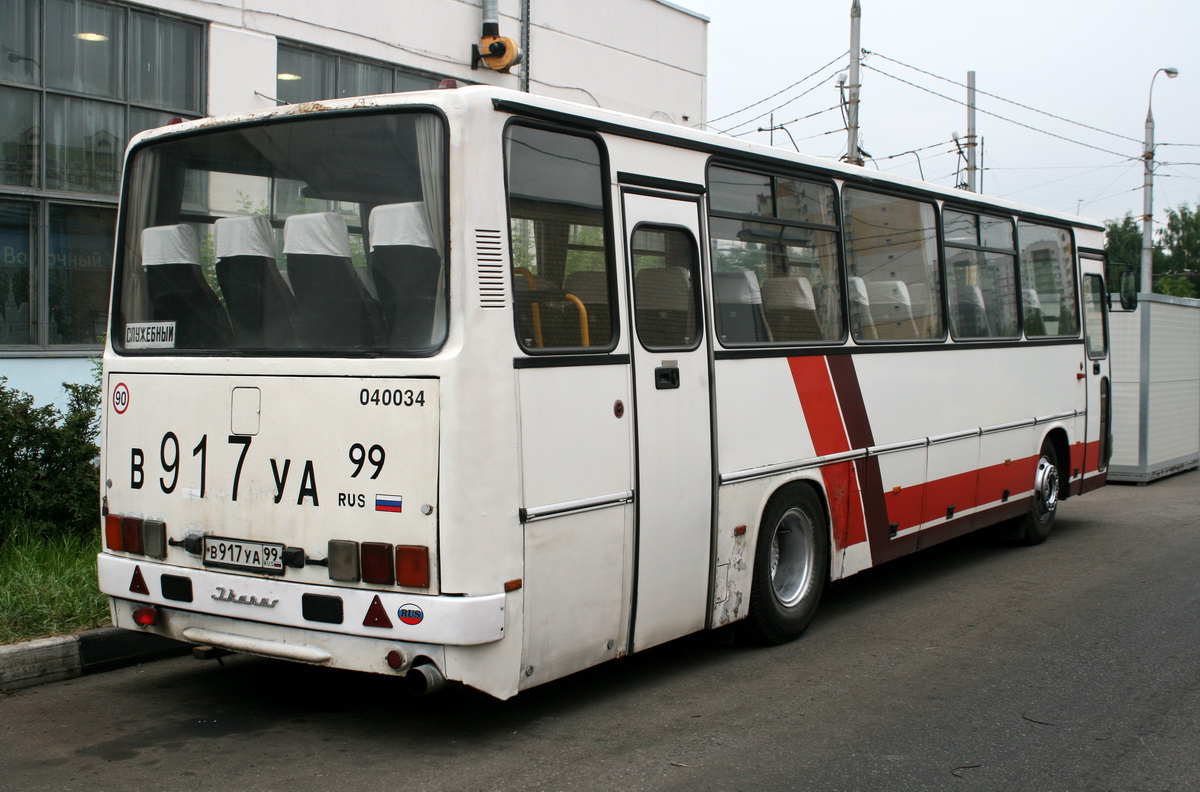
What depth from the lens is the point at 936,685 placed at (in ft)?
20.2

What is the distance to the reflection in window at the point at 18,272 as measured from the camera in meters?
11.4

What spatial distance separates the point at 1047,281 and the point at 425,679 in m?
8.07

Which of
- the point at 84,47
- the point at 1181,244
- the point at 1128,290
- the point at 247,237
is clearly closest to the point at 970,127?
the point at 1128,290

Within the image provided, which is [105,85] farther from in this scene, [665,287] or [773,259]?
[665,287]

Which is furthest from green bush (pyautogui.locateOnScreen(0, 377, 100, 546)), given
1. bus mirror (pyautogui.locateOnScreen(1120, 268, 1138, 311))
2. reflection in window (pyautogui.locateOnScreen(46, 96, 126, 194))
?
bus mirror (pyautogui.locateOnScreen(1120, 268, 1138, 311))

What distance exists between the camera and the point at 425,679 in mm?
4855

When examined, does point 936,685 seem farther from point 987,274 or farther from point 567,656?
point 987,274

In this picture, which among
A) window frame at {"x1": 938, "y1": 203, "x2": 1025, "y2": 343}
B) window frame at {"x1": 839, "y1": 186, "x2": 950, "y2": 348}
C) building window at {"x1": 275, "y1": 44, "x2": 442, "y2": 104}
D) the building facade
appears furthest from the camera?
building window at {"x1": 275, "y1": 44, "x2": 442, "y2": 104}

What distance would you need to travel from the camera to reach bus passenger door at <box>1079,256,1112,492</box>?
37.9 feet

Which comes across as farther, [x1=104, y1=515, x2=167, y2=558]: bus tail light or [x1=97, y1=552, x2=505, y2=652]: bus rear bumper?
[x1=104, y1=515, x2=167, y2=558]: bus tail light

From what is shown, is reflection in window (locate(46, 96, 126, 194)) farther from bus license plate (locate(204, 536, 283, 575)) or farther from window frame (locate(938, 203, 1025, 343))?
window frame (locate(938, 203, 1025, 343))

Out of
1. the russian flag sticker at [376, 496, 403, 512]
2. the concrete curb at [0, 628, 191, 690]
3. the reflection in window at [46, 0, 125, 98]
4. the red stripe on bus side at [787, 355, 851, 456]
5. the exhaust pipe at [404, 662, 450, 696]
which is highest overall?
the reflection in window at [46, 0, 125, 98]

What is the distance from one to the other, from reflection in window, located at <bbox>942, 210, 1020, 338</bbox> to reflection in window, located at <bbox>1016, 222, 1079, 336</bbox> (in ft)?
1.04

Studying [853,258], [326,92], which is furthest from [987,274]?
[326,92]
